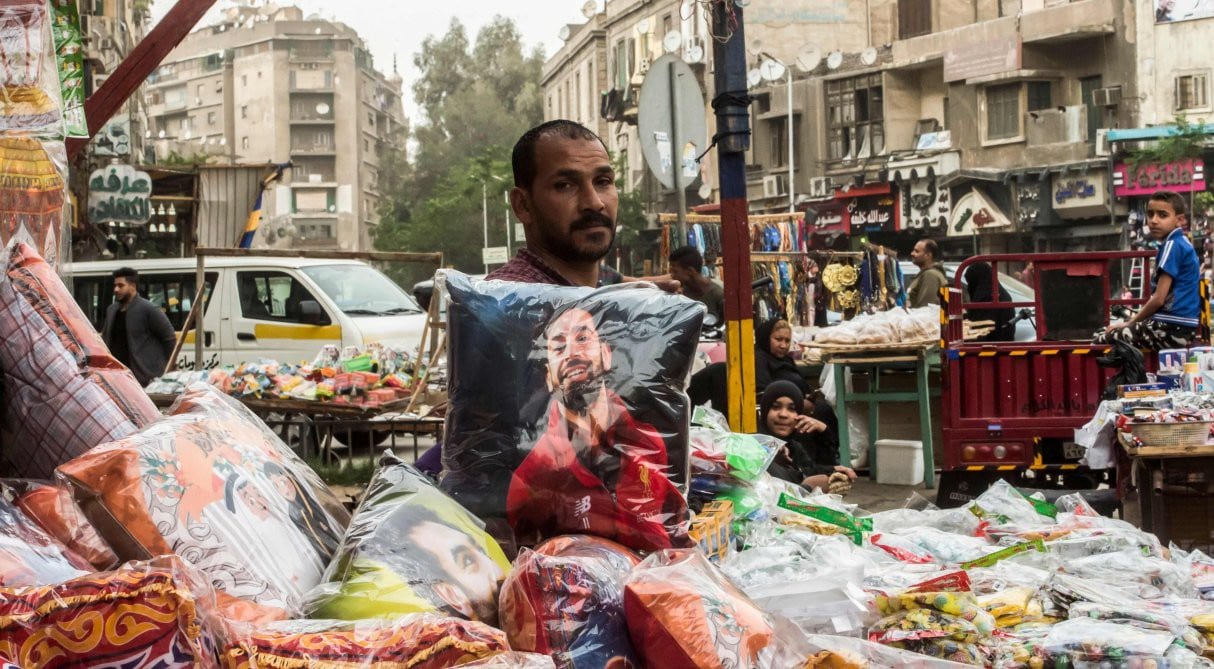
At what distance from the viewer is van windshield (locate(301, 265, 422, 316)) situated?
14.6 metres

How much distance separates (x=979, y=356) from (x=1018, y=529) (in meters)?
4.57

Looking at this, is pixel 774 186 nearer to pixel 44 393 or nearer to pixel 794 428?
pixel 794 428

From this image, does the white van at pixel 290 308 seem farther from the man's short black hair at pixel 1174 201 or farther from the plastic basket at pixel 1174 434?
the plastic basket at pixel 1174 434

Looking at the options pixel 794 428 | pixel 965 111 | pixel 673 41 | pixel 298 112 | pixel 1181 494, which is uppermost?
pixel 298 112

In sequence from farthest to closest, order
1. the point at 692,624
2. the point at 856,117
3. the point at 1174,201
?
1. the point at 856,117
2. the point at 1174,201
3. the point at 692,624

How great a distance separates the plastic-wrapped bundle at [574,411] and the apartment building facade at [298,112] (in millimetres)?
101907

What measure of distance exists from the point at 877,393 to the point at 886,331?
1.77 feet

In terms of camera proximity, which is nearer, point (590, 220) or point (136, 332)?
point (590, 220)

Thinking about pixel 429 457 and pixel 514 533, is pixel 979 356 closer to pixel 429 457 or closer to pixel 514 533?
pixel 429 457

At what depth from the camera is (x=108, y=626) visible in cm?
190

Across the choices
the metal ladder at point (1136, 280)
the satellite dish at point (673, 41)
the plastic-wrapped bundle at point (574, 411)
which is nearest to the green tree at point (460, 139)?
the satellite dish at point (673, 41)

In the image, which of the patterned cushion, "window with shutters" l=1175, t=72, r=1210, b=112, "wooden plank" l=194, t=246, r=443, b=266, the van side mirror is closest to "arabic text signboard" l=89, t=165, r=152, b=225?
the van side mirror

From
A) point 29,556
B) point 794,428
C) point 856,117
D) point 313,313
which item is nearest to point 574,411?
point 29,556

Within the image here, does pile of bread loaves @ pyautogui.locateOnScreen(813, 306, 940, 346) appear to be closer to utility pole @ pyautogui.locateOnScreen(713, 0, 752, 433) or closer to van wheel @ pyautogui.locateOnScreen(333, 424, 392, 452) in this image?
van wheel @ pyautogui.locateOnScreen(333, 424, 392, 452)
